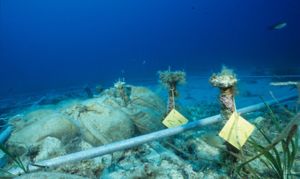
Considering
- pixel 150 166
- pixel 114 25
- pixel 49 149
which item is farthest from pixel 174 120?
pixel 114 25

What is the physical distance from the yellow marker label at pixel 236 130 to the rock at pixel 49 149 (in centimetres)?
207

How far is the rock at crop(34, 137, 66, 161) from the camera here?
354 centimetres

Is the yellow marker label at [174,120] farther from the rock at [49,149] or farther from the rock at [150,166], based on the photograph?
the rock at [49,149]

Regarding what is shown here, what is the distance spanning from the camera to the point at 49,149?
3.62m

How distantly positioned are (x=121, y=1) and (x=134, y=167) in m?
188

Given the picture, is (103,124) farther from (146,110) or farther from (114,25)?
(114,25)

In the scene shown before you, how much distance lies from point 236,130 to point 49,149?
7.54ft

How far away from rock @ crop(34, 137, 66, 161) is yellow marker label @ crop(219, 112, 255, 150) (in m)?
A: 2.07

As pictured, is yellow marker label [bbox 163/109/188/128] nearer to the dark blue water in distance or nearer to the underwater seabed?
the underwater seabed

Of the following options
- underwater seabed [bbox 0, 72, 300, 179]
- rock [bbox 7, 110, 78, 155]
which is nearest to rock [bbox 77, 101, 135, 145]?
underwater seabed [bbox 0, 72, 300, 179]

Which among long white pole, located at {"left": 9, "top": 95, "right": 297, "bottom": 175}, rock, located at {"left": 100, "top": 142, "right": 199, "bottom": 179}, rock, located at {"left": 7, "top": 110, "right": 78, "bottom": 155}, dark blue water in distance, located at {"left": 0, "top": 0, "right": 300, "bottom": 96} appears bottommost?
rock, located at {"left": 100, "top": 142, "right": 199, "bottom": 179}

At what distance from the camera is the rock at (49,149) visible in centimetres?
354

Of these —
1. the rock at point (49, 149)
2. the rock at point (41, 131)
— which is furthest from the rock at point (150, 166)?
the rock at point (41, 131)

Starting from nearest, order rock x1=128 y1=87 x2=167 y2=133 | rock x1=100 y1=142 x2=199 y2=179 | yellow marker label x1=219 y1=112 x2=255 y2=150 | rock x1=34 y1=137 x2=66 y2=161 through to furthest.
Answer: yellow marker label x1=219 y1=112 x2=255 y2=150
rock x1=100 y1=142 x2=199 y2=179
rock x1=34 y1=137 x2=66 y2=161
rock x1=128 y1=87 x2=167 y2=133
